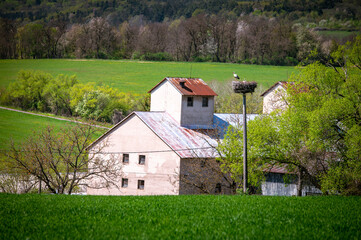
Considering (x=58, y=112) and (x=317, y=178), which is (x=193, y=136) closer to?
(x=317, y=178)

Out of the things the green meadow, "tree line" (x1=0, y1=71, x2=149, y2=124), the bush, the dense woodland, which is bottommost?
"tree line" (x1=0, y1=71, x2=149, y2=124)

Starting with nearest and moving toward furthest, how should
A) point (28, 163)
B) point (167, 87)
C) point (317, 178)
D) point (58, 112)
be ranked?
point (317, 178) → point (28, 163) → point (167, 87) → point (58, 112)

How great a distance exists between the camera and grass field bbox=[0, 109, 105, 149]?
6266 cm

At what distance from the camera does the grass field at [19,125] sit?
2467 inches

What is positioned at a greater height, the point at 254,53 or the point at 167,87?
the point at 254,53

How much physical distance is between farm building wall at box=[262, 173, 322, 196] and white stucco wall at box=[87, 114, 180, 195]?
27.0 feet

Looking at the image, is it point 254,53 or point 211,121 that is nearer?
point 211,121

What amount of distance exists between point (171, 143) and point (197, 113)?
758 cm

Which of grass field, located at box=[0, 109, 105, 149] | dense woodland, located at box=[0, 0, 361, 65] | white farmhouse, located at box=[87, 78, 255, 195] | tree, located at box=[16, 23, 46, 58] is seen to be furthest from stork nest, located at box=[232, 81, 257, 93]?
tree, located at box=[16, 23, 46, 58]

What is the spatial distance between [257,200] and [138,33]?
105 meters

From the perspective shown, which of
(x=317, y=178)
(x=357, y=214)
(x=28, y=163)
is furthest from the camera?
(x=28, y=163)

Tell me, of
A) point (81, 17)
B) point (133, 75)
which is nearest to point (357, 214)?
point (133, 75)

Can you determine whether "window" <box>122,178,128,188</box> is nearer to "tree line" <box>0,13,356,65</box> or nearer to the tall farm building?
the tall farm building

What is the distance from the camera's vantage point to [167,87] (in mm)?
53250
